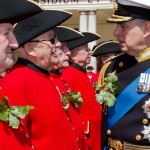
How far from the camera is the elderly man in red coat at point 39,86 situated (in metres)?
3.12

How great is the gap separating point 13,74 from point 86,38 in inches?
136

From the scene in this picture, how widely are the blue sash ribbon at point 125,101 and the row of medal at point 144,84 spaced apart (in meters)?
0.03

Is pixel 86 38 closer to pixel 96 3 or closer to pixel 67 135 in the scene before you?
pixel 67 135

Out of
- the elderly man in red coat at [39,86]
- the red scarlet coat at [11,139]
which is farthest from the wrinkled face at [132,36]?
the red scarlet coat at [11,139]

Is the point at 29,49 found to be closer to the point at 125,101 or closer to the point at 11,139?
the point at 125,101

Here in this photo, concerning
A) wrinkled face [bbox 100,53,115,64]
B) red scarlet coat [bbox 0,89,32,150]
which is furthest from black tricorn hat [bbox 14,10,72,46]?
wrinkled face [bbox 100,53,115,64]

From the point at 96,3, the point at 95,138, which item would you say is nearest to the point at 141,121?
the point at 95,138

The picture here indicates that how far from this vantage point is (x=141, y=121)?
349 cm

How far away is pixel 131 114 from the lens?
3.56 metres

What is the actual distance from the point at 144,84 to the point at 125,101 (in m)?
0.21

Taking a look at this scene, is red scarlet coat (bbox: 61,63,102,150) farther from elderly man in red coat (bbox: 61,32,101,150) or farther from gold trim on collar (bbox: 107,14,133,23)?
gold trim on collar (bbox: 107,14,133,23)

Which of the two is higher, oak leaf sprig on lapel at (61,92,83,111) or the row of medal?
the row of medal

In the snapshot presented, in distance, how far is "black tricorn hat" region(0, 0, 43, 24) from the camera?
2.82 meters

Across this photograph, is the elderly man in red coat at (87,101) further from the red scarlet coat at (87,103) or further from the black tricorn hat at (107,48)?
the black tricorn hat at (107,48)
